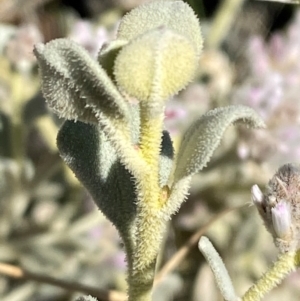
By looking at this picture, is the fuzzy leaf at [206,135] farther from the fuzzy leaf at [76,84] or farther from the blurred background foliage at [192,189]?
the blurred background foliage at [192,189]

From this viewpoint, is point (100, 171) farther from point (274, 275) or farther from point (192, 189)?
point (192, 189)

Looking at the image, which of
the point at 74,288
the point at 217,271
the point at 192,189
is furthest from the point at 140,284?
the point at 192,189

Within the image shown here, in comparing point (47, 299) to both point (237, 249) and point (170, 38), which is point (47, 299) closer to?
point (237, 249)

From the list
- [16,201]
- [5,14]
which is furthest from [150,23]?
[5,14]

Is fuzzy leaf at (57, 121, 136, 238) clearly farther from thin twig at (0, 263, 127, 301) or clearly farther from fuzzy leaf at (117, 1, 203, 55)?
thin twig at (0, 263, 127, 301)

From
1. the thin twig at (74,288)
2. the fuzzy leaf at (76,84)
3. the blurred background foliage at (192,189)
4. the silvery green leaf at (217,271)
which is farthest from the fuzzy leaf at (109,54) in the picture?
the blurred background foliage at (192,189)

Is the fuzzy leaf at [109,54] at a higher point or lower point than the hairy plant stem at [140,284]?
higher
